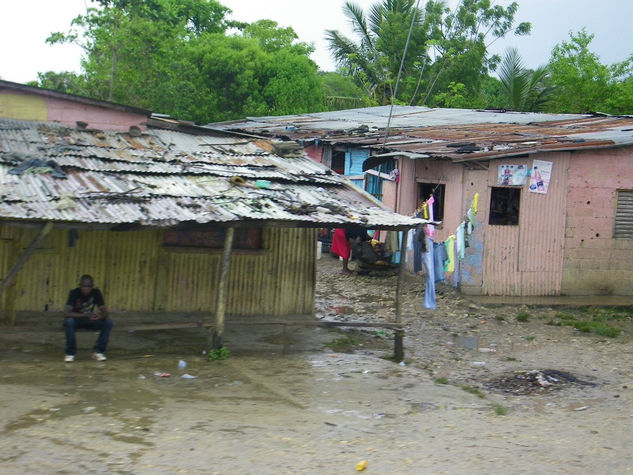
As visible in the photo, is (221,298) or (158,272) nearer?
(221,298)

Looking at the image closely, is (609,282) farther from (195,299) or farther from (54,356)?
(54,356)

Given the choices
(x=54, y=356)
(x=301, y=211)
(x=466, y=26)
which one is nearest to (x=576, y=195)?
(x=301, y=211)

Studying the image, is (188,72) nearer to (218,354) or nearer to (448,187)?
(448,187)

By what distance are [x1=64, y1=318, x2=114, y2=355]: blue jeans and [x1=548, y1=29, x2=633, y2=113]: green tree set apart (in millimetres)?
24562

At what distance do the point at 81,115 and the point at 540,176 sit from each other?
8.49 m

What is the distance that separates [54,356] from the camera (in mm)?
9445

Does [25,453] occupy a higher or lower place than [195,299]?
lower

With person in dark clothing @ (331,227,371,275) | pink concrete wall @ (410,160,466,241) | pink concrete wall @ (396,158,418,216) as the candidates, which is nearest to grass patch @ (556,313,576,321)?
pink concrete wall @ (410,160,466,241)

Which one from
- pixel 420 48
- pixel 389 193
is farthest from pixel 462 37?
pixel 389 193

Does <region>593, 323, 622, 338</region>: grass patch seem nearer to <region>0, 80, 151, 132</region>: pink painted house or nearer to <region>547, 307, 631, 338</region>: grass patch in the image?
<region>547, 307, 631, 338</region>: grass patch

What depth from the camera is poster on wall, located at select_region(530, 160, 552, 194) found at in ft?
49.4

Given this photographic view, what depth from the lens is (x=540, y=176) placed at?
15.1 metres

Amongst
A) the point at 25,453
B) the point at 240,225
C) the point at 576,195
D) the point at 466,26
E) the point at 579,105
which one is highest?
the point at 466,26

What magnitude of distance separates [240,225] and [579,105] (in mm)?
24626
